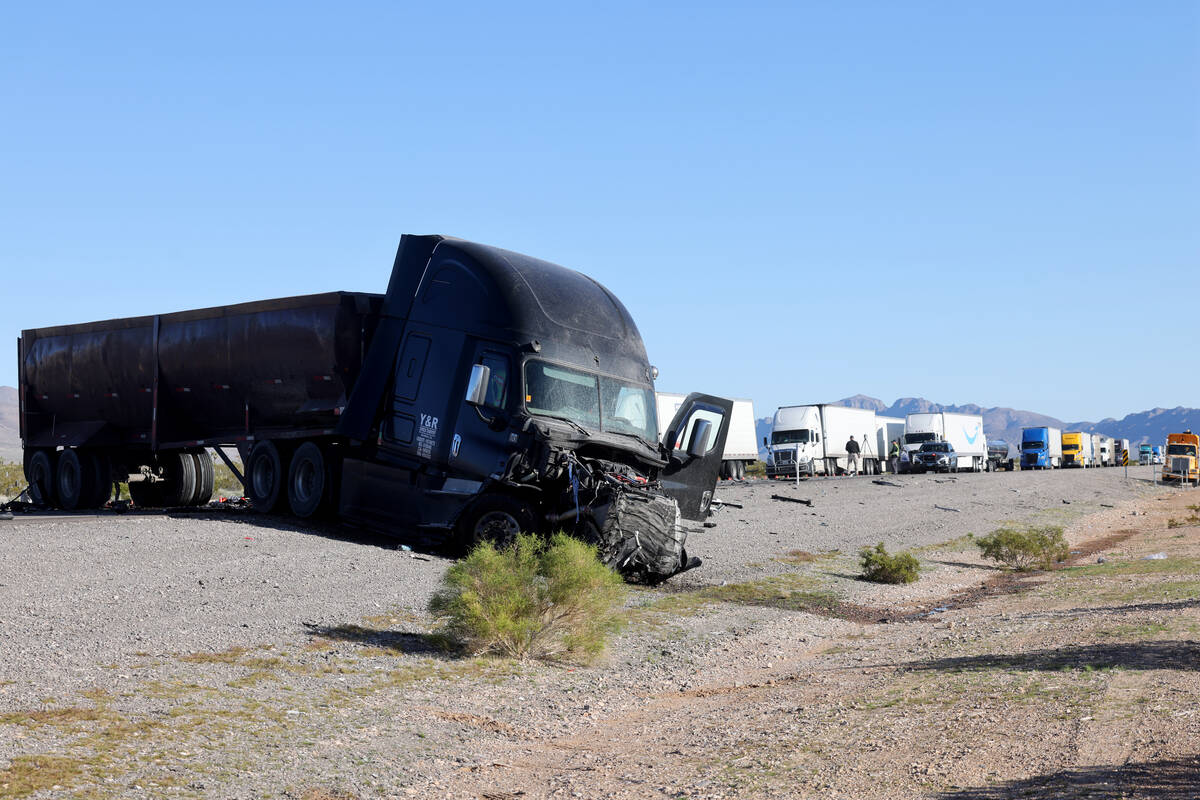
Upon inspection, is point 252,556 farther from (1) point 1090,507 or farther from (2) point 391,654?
(1) point 1090,507

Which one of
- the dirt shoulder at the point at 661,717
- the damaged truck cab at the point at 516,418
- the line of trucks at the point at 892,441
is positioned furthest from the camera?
the line of trucks at the point at 892,441

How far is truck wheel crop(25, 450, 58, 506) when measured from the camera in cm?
2438

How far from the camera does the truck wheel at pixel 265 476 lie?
63.0 feet

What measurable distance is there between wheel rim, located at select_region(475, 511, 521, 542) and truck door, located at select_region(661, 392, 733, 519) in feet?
7.57

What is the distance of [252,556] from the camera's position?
1478 cm

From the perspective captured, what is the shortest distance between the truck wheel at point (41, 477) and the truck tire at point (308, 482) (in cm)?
841

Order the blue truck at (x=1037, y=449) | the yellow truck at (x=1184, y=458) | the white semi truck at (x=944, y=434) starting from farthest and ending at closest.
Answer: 1. the blue truck at (x=1037, y=449)
2. the white semi truck at (x=944, y=434)
3. the yellow truck at (x=1184, y=458)

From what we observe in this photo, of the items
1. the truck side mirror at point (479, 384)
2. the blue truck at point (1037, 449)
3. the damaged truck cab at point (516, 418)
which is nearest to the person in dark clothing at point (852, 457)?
the blue truck at point (1037, 449)

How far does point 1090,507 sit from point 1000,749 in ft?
131

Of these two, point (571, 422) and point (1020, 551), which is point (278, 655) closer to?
point (571, 422)

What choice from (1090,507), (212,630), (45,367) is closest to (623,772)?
(212,630)

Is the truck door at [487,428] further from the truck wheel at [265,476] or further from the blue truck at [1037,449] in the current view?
the blue truck at [1037,449]

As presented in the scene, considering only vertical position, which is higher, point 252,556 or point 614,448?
point 614,448

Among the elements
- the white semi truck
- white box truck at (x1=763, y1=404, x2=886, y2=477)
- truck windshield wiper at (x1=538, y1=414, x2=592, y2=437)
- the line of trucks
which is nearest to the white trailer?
the line of trucks
